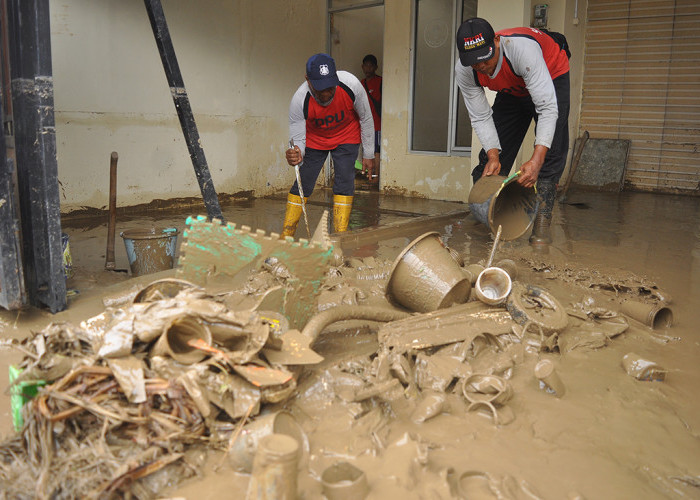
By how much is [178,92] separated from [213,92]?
12.9ft

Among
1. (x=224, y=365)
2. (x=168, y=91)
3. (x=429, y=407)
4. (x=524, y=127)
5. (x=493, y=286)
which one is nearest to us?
(x=224, y=365)

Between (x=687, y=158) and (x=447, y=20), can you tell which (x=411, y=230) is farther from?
(x=687, y=158)

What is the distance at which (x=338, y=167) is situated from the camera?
522cm

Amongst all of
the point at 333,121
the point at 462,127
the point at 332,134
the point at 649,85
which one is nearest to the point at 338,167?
the point at 332,134

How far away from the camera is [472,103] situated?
4.68m

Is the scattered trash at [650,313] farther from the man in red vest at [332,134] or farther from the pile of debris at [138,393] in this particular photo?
the man in red vest at [332,134]

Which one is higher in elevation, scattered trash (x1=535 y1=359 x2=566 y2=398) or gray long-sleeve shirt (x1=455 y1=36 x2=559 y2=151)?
gray long-sleeve shirt (x1=455 y1=36 x2=559 y2=151)

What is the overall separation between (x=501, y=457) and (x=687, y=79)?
329 inches

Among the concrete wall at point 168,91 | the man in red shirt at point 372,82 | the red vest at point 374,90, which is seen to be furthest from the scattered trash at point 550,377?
the red vest at point 374,90

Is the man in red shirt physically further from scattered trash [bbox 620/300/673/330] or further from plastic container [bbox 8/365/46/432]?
plastic container [bbox 8/365/46/432]

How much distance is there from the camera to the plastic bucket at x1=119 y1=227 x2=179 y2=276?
4168mm

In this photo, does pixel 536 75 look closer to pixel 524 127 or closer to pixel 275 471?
pixel 524 127

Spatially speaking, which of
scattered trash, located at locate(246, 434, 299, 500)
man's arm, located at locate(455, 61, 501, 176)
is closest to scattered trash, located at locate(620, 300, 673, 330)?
man's arm, located at locate(455, 61, 501, 176)

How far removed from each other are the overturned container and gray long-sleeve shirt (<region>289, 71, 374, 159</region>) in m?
2.07
